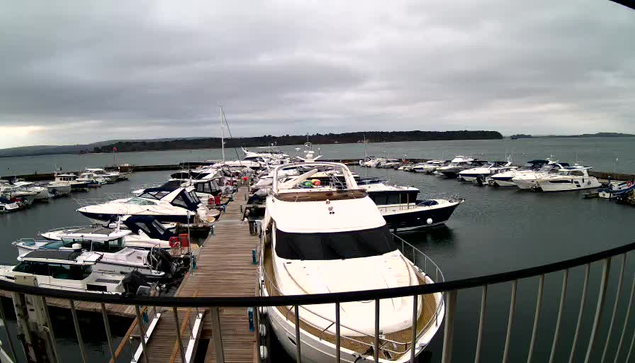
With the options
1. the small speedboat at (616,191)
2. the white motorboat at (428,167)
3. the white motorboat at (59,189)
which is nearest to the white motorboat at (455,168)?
the white motorboat at (428,167)

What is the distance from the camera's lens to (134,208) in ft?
66.7

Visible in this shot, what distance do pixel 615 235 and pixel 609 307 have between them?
11.9 metres

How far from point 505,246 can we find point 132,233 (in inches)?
787

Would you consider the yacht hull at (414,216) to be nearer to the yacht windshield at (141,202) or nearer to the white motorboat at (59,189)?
the yacht windshield at (141,202)

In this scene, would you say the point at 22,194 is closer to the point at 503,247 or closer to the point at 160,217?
the point at 160,217

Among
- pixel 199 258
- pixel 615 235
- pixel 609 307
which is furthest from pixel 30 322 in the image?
pixel 615 235

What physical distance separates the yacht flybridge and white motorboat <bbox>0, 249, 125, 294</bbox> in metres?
6.32

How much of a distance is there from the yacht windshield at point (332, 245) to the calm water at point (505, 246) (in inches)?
122

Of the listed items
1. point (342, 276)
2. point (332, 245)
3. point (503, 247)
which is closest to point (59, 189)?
point (332, 245)

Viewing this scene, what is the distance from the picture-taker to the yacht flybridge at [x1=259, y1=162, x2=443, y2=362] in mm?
5613

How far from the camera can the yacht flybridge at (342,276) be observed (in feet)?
18.4

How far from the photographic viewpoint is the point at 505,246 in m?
18.6

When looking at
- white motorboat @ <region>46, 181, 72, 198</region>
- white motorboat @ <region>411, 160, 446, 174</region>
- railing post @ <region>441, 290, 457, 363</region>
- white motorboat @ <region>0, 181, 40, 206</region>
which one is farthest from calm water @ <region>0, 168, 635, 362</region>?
white motorboat @ <region>411, 160, 446, 174</region>

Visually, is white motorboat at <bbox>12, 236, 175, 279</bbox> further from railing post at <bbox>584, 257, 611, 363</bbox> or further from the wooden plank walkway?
railing post at <bbox>584, 257, 611, 363</bbox>
